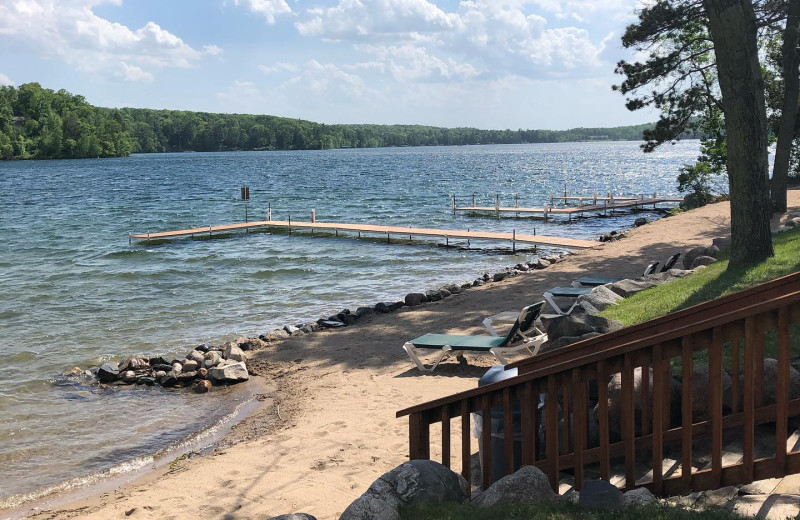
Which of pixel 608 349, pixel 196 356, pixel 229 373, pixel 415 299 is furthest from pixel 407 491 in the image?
pixel 415 299

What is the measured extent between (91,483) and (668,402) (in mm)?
5398

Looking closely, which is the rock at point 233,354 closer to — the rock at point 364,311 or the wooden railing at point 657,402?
the rock at point 364,311

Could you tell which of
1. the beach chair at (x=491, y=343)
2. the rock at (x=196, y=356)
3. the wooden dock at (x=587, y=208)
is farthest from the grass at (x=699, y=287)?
the wooden dock at (x=587, y=208)

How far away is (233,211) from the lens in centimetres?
4409

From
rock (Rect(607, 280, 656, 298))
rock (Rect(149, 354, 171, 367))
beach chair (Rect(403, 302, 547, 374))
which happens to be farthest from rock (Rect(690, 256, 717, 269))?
rock (Rect(149, 354, 171, 367))

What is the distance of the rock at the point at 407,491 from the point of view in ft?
12.5

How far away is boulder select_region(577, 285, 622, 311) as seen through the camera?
9.35 meters

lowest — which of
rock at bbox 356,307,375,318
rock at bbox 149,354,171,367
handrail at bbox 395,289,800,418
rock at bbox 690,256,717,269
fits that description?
rock at bbox 149,354,171,367

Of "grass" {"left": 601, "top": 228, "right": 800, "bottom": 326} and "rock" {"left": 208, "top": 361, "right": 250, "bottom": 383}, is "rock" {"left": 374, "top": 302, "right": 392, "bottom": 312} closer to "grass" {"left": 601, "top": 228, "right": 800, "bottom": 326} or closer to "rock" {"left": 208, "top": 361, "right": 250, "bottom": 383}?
"rock" {"left": 208, "top": 361, "right": 250, "bottom": 383}

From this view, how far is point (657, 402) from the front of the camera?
3418 mm

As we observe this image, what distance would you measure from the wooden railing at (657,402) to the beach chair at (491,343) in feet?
13.4

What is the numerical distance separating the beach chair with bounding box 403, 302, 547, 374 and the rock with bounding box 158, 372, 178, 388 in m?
3.26

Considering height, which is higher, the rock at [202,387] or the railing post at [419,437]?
the railing post at [419,437]

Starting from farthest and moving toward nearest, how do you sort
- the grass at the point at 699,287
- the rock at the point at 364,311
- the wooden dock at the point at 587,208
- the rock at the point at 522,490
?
1. the wooden dock at the point at 587,208
2. the rock at the point at 364,311
3. the grass at the point at 699,287
4. the rock at the point at 522,490
